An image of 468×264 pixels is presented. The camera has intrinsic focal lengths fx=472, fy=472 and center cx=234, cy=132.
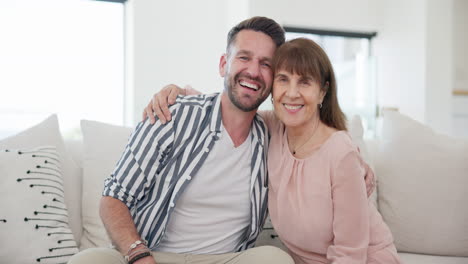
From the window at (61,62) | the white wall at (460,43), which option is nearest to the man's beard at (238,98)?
the window at (61,62)

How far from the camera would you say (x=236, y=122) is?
1592mm

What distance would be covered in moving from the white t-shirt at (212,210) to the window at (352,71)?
394 centimetres

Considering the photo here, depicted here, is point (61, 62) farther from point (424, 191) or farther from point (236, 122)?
point (424, 191)

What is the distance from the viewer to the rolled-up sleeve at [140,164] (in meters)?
1.43

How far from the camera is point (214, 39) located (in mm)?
5102

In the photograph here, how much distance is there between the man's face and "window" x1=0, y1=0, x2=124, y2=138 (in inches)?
137

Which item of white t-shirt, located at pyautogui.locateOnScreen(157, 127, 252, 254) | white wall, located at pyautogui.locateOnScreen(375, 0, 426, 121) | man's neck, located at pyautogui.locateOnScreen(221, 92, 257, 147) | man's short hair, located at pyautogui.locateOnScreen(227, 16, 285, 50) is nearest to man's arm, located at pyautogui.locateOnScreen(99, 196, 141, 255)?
white t-shirt, located at pyautogui.locateOnScreen(157, 127, 252, 254)

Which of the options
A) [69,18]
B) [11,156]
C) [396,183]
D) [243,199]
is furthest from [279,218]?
[69,18]

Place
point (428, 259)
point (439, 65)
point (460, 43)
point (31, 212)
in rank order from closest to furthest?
point (31, 212) < point (428, 259) < point (439, 65) < point (460, 43)

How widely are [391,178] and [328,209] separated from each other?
0.71 meters

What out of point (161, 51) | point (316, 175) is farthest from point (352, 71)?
point (316, 175)

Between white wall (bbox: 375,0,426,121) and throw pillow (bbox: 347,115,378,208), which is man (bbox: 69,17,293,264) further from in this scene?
white wall (bbox: 375,0,426,121)

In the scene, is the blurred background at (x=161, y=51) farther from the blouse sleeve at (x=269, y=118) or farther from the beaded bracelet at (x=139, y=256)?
the beaded bracelet at (x=139, y=256)

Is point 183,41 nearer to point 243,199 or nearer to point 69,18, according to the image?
point 69,18
